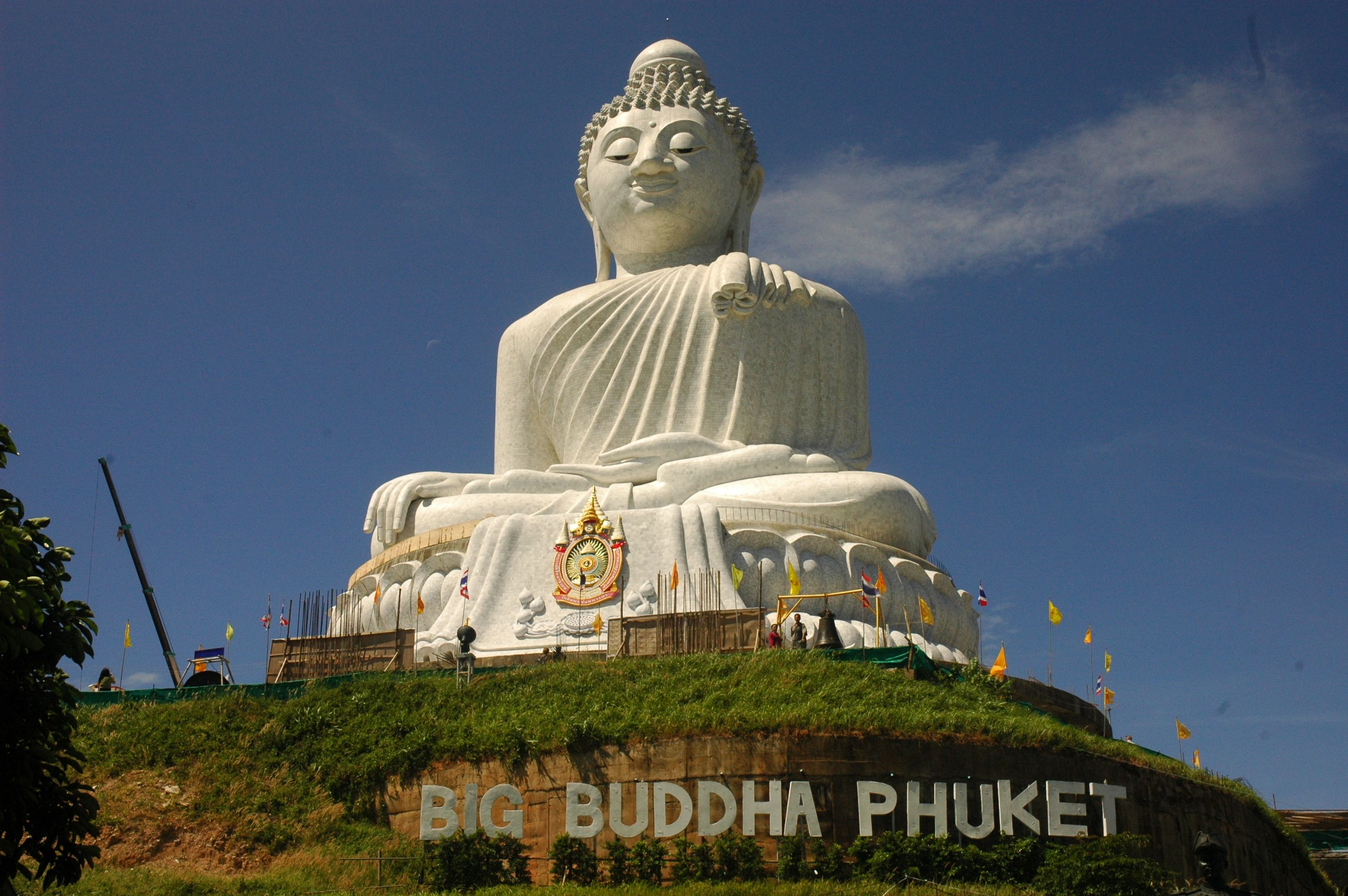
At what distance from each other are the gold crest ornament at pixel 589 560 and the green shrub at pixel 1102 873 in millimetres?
7099

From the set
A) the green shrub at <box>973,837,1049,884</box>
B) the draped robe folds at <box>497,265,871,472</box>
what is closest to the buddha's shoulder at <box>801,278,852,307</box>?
the draped robe folds at <box>497,265,871,472</box>

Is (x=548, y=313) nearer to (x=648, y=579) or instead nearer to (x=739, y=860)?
(x=648, y=579)

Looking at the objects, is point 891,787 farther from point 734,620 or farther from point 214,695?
point 214,695

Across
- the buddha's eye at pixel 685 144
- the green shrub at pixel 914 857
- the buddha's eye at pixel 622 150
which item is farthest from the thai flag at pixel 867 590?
the buddha's eye at pixel 622 150

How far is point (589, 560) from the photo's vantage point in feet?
59.9

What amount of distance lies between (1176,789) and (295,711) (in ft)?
26.7

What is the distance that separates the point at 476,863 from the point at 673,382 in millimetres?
9858

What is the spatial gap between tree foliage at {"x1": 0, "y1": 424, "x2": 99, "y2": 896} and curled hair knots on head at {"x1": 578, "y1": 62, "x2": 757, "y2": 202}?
47.5ft

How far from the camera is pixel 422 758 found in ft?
44.9

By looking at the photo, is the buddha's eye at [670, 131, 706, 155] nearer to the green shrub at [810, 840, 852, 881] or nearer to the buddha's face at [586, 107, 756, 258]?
the buddha's face at [586, 107, 756, 258]

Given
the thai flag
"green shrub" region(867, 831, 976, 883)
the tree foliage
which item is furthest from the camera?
the thai flag

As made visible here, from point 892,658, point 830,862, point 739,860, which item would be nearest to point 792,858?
point 830,862

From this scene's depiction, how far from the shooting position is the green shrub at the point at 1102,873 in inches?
458

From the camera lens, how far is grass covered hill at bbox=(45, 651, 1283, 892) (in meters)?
13.0
